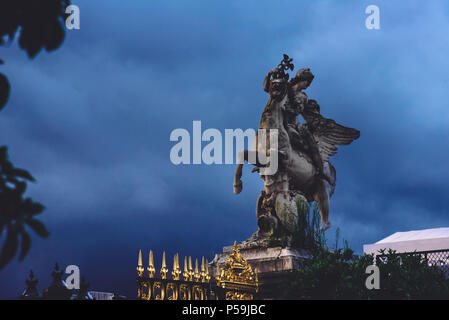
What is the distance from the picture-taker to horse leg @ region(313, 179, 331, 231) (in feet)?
37.7

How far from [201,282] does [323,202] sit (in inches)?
163

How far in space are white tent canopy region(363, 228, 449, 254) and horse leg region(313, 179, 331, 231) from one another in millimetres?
5945

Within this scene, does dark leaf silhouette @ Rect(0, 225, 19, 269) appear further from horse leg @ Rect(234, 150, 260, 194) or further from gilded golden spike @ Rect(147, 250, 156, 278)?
horse leg @ Rect(234, 150, 260, 194)

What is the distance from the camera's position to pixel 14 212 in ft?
9.48

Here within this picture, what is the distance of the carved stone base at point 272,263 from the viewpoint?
942 centimetres

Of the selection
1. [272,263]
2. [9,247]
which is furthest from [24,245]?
[272,263]

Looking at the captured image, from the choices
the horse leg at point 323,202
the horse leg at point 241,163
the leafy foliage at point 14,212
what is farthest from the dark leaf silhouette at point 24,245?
the horse leg at point 323,202

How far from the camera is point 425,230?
19891 millimetres

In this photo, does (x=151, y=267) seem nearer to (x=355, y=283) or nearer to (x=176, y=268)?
(x=176, y=268)

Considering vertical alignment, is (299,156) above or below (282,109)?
below
